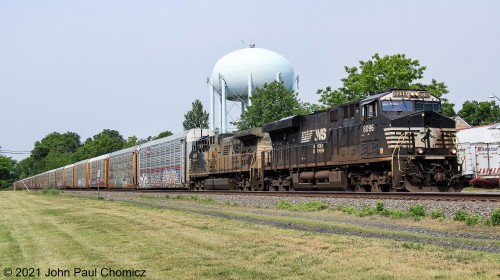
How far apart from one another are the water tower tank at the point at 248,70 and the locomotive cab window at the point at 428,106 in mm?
54352

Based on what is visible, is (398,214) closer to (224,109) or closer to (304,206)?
(304,206)

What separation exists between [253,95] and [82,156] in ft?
289

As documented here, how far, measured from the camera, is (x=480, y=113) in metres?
79.2

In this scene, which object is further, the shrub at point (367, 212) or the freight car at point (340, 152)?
the freight car at point (340, 152)

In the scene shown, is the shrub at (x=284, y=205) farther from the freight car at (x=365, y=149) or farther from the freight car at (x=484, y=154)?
the freight car at (x=484, y=154)

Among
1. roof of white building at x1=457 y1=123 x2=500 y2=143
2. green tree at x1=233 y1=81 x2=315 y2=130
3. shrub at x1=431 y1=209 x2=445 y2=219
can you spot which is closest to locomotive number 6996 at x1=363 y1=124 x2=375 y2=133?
shrub at x1=431 y1=209 x2=445 y2=219

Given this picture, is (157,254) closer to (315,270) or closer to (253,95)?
(315,270)

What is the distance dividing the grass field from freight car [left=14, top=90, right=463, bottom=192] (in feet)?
30.3

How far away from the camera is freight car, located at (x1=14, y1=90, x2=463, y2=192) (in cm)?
1953

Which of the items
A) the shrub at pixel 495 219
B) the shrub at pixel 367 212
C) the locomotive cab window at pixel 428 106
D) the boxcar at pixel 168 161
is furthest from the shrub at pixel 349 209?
the boxcar at pixel 168 161

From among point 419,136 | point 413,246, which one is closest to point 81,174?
point 419,136

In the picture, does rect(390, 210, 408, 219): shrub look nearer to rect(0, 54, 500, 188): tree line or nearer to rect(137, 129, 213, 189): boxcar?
rect(0, 54, 500, 188): tree line

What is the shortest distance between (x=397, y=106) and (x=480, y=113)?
65576 mm

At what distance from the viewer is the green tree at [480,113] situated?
258ft
